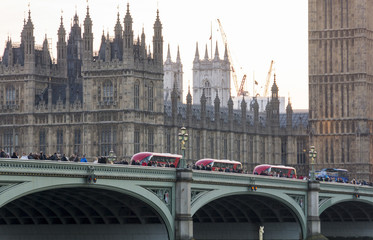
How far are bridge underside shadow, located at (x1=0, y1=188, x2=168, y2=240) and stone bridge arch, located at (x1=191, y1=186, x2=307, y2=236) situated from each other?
339cm

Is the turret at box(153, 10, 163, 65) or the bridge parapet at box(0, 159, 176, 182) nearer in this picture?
the bridge parapet at box(0, 159, 176, 182)

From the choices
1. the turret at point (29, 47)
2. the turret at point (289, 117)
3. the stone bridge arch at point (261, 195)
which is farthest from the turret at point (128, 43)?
the turret at point (289, 117)

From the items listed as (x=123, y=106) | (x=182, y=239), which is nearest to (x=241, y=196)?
(x=182, y=239)

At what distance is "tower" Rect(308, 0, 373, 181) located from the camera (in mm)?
160250

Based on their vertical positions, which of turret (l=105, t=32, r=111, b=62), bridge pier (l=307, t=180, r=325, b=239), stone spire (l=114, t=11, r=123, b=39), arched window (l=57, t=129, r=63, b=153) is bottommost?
bridge pier (l=307, t=180, r=325, b=239)

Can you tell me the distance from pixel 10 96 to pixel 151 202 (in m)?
59.8

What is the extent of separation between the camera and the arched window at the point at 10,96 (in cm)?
13200

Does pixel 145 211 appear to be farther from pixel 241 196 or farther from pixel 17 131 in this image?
pixel 17 131

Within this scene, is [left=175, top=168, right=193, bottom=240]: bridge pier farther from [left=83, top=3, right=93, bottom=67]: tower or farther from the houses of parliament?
[left=83, top=3, right=93, bottom=67]: tower

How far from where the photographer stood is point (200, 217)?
105 meters

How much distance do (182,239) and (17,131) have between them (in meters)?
56.0

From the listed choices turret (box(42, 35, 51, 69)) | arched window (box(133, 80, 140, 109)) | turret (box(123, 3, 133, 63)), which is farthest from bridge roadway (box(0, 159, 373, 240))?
turret (box(42, 35, 51, 69))

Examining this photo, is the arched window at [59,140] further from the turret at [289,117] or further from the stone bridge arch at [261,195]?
the turret at [289,117]

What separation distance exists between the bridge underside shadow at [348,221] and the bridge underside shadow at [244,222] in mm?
14683
